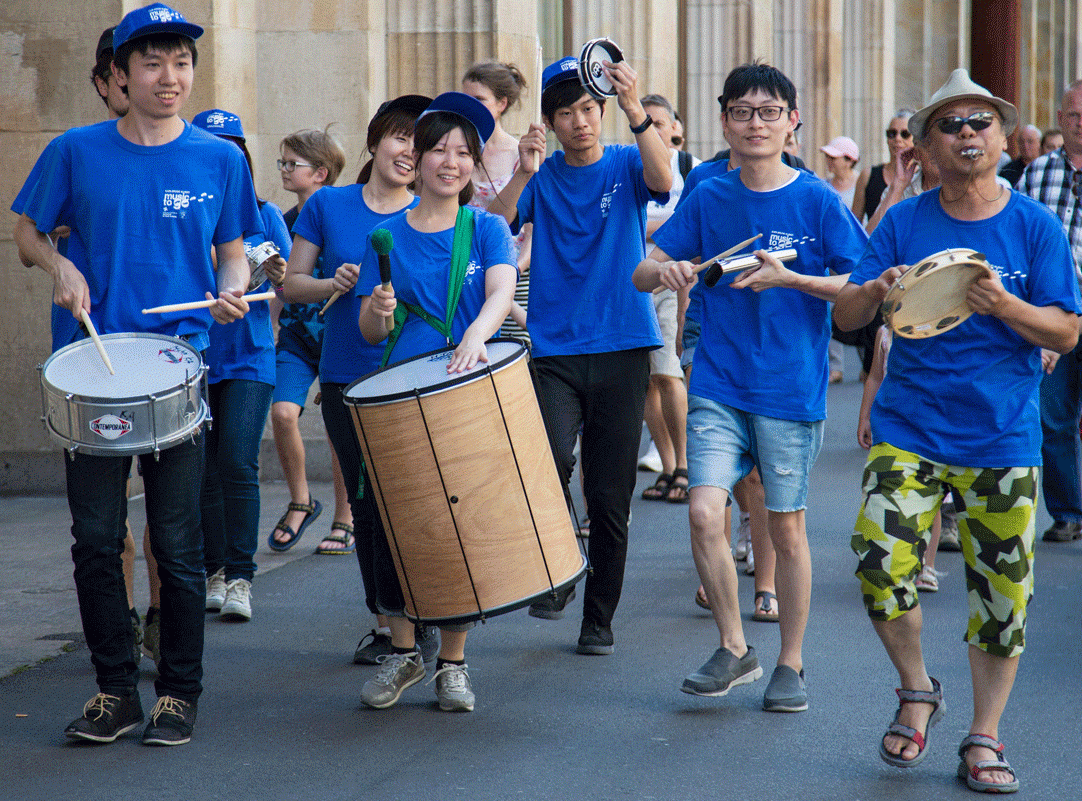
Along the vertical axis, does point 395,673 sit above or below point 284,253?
below

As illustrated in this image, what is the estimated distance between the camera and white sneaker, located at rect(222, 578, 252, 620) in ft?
19.5

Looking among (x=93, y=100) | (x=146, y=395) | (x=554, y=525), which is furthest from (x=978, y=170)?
(x=93, y=100)

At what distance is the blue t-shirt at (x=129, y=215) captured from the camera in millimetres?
4473

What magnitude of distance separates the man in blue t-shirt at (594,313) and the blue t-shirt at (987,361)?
1499 millimetres

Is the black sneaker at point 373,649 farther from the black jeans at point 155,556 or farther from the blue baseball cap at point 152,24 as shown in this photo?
the blue baseball cap at point 152,24

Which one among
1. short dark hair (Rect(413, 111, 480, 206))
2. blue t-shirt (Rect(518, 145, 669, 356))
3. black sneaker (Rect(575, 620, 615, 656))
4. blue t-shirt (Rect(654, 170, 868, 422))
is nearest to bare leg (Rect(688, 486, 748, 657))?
blue t-shirt (Rect(654, 170, 868, 422))

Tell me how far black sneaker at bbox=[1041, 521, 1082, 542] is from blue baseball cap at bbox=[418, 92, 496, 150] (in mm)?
4134

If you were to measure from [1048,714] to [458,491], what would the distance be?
2040 millimetres

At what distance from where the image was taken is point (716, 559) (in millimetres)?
4836

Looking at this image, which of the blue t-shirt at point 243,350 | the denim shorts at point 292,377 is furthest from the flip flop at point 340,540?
the blue t-shirt at point 243,350

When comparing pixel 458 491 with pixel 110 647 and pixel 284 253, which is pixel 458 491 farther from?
pixel 284 253

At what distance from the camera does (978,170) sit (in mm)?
4047

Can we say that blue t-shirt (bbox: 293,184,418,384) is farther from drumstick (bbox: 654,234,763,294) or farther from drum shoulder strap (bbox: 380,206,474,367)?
drumstick (bbox: 654,234,763,294)

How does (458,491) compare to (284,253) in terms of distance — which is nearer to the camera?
(458,491)
